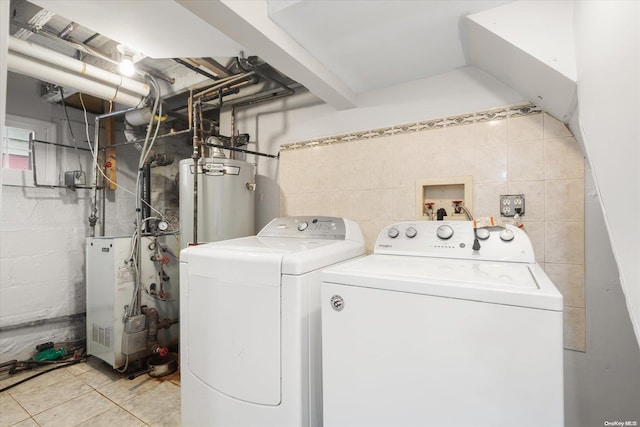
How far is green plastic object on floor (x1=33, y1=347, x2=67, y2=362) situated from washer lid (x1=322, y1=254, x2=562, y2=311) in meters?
2.88

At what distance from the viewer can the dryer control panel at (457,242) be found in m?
1.41

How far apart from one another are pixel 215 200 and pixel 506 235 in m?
1.84

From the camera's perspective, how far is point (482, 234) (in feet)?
4.89

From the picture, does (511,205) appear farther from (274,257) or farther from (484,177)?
(274,257)

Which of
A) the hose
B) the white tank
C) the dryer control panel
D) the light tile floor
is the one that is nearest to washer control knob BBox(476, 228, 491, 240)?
the dryer control panel

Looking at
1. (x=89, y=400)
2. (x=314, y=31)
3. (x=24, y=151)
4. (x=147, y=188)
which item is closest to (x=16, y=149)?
(x=24, y=151)

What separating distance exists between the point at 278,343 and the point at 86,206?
9.39 feet

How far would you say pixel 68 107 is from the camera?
2.99 meters

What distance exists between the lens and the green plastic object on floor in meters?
2.58

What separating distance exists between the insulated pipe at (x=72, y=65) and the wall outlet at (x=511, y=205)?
275 cm

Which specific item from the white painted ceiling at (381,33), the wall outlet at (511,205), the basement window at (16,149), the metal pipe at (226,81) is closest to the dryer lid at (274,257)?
the wall outlet at (511,205)

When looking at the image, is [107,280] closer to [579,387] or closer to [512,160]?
[512,160]

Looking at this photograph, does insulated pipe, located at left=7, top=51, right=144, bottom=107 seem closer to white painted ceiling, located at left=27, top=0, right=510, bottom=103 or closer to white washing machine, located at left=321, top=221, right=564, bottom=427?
white painted ceiling, located at left=27, top=0, right=510, bottom=103

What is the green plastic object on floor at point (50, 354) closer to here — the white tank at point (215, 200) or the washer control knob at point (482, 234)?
the white tank at point (215, 200)
